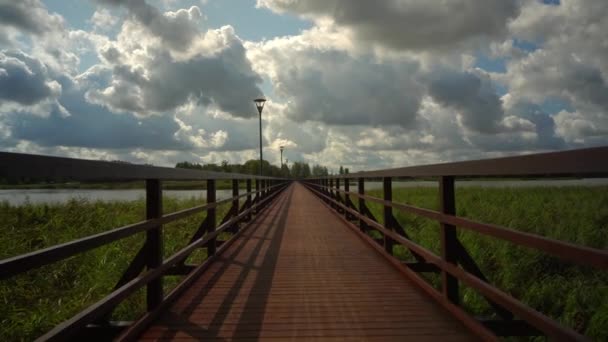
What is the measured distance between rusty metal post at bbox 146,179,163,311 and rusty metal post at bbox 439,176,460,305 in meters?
2.15

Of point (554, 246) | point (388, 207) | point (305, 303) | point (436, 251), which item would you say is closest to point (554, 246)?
point (554, 246)

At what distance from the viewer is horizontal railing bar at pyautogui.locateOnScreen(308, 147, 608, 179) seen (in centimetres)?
156

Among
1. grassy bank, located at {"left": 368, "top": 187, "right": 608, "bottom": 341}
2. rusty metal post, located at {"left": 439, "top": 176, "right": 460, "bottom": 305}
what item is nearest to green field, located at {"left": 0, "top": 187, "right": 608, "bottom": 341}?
grassy bank, located at {"left": 368, "top": 187, "right": 608, "bottom": 341}

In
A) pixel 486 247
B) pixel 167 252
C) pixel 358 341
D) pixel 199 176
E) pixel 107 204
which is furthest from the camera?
pixel 107 204

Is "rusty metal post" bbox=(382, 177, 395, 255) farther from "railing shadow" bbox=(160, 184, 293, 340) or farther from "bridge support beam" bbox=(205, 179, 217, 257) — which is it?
"bridge support beam" bbox=(205, 179, 217, 257)

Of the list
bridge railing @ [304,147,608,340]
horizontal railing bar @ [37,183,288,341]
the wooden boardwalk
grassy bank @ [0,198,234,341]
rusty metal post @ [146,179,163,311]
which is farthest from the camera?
grassy bank @ [0,198,234,341]

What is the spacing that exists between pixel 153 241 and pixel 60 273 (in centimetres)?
492

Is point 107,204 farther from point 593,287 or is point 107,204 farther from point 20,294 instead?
point 593,287

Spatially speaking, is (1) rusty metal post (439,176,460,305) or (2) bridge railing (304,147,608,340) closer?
(2) bridge railing (304,147,608,340)

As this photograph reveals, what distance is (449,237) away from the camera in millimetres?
3066

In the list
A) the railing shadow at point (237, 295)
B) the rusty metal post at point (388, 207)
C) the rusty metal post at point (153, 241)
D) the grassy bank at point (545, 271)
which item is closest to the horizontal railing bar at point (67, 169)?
the rusty metal post at point (153, 241)

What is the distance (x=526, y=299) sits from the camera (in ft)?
17.0

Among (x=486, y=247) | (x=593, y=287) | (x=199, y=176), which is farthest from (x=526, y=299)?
(x=199, y=176)

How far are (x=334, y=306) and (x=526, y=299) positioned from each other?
10.8 ft
